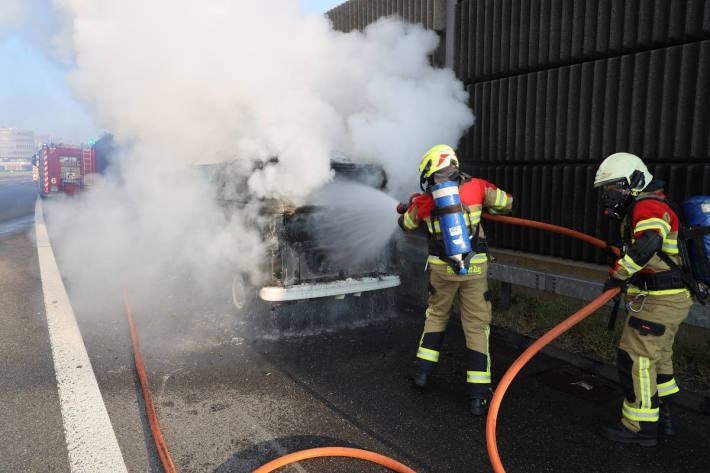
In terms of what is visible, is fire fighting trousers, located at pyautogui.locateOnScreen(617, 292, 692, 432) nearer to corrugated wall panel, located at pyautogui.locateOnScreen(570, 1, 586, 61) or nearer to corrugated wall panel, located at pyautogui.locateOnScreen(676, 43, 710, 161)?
corrugated wall panel, located at pyautogui.locateOnScreen(676, 43, 710, 161)

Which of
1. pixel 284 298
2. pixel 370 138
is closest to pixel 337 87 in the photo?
pixel 370 138

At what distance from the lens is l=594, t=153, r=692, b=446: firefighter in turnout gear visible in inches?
120

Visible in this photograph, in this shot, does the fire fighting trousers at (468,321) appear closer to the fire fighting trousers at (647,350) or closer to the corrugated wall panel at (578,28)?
the fire fighting trousers at (647,350)

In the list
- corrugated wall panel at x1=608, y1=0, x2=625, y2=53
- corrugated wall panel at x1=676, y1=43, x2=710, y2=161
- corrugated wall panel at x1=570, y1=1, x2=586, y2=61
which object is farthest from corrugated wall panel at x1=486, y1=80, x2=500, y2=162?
corrugated wall panel at x1=676, y1=43, x2=710, y2=161

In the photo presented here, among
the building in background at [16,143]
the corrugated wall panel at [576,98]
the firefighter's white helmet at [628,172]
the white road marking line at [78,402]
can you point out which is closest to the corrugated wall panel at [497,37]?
the corrugated wall panel at [576,98]

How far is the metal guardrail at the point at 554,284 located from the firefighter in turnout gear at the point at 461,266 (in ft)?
4.43

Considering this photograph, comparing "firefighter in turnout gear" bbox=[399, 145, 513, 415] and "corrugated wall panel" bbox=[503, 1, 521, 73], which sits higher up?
"corrugated wall panel" bbox=[503, 1, 521, 73]

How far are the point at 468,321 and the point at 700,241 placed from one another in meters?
1.62

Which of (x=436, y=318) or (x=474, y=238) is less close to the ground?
(x=474, y=238)

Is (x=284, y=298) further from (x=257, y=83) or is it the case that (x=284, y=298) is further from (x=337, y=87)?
(x=337, y=87)

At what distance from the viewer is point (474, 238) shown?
3676 millimetres

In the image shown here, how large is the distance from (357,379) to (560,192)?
3.19 meters

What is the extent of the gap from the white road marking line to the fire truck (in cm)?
1623

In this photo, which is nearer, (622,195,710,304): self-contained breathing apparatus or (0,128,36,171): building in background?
(622,195,710,304): self-contained breathing apparatus
